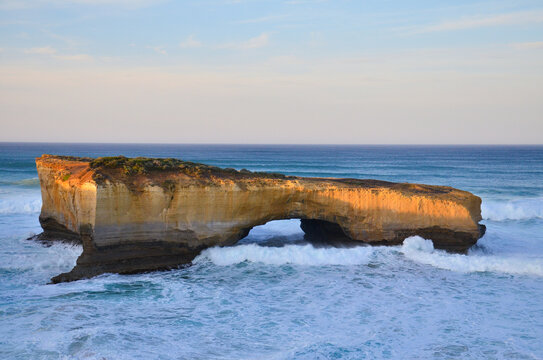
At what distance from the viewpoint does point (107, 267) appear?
1202 centimetres

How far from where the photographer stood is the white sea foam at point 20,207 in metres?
22.1

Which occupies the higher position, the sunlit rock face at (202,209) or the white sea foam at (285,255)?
the sunlit rock face at (202,209)

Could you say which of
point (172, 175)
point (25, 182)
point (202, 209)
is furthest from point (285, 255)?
point (25, 182)

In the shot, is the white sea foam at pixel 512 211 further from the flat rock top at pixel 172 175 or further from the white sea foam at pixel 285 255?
the white sea foam at pixel 285 255

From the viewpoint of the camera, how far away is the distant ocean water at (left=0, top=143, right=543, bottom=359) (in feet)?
26.4

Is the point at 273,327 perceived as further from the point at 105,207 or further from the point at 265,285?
the point at 105,207

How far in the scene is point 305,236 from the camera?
1636cm

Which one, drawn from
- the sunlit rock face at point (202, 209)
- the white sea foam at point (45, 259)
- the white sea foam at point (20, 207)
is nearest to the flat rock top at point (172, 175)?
the sunlit rock face at point (202, 209)

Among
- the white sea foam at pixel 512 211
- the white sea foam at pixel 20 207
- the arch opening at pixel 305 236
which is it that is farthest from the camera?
the white sea foam at pixel 20 207

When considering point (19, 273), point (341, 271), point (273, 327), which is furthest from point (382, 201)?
point (19, 273)

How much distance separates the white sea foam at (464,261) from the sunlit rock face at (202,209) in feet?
1.40

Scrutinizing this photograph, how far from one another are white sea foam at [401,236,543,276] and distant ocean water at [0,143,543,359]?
3cm

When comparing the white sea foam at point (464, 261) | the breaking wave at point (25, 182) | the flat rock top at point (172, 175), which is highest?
the flat rock top at point (172, 175)

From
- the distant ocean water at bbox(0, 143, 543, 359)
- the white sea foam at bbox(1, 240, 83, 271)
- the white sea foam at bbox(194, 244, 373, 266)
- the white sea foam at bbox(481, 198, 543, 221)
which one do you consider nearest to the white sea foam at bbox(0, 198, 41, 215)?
the distant ocean water at bbox(0, 143, 543, 359)
